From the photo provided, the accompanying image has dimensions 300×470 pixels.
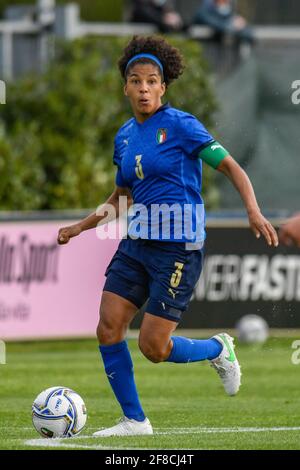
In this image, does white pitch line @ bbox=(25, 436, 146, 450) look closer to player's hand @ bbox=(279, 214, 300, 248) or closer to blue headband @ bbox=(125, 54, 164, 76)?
player's hand @ bbox=(279, 214, 300, 248)

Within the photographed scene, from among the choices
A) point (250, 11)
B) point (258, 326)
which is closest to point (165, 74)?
point (258, 326)

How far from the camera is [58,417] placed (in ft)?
28.0

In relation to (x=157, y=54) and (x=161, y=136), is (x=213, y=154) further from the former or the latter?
(x=157, y=54)

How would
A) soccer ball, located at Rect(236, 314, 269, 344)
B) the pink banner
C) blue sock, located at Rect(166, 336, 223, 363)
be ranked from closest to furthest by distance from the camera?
1. blue sock, located at Rect(166, 336, 223, 363)
2. the pink banner
3. soccer ball, located at Rect(236, 314, 269, 344)

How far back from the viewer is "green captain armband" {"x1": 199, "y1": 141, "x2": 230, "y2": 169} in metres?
8.30

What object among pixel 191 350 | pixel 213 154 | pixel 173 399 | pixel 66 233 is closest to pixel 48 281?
pixel 173 399

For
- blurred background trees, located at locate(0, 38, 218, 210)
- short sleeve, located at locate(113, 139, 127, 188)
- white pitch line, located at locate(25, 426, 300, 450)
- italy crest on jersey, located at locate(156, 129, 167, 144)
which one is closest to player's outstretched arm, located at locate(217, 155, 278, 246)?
italy crest on jersey, located at locate(156, 129, 167, 144)

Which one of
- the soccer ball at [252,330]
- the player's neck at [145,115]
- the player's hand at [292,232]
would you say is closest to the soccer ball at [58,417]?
the player's neck at [145,115]

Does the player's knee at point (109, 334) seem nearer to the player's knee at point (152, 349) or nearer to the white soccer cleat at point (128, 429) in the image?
the player's knee at point (152, 349)

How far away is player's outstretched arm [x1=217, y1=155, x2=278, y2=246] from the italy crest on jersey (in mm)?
407

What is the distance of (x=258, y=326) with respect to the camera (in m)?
17.2

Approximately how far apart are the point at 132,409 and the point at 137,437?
249mm

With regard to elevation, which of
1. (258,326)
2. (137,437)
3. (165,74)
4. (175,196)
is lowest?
(258,326)
